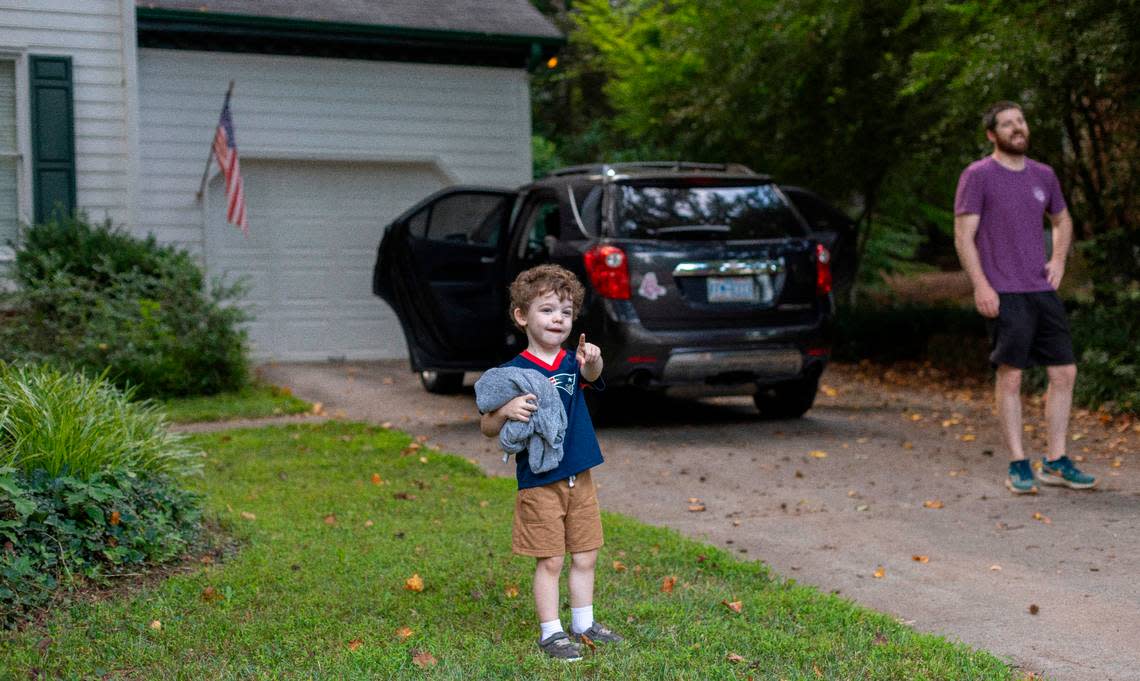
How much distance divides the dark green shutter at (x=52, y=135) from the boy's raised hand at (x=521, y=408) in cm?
842

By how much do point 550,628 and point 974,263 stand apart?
12.4 ft

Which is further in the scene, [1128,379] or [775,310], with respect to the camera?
[1128,379]

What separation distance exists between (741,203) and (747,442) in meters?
1.69

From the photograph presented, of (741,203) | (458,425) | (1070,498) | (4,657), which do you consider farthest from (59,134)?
(1070,498)

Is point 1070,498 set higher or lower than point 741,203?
lower

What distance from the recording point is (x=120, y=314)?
33.8 feet

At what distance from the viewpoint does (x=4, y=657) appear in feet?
13.5

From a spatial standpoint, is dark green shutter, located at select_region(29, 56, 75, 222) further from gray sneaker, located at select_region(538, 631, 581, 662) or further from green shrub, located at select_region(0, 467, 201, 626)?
gray sneaker, located at select_region(538, 631, 581, 662)

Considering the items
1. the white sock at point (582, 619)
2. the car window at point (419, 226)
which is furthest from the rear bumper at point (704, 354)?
the white sock at point (582, 619)

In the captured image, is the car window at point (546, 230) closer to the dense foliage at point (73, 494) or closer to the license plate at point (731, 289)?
the license plate at point (731, 289)

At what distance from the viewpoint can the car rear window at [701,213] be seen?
864cm

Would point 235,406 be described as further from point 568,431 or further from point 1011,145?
point 568,431

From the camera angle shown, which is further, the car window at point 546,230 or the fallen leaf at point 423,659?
the car window at point 546,230

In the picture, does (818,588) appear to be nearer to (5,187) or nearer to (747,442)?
(747,442)
